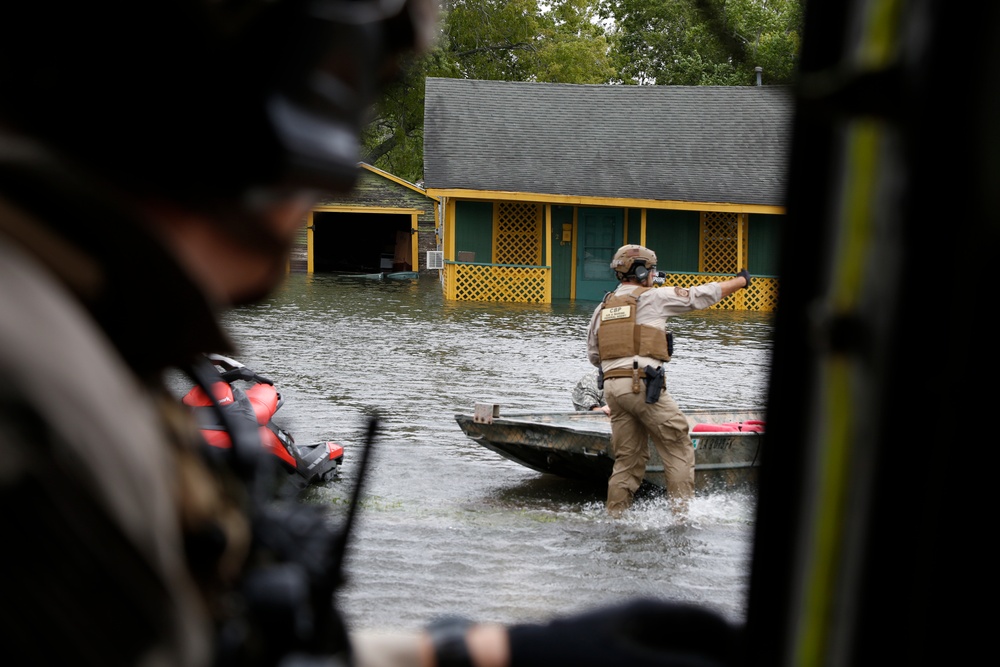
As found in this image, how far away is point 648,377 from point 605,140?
22.8 m

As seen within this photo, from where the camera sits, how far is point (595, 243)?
30172 mm

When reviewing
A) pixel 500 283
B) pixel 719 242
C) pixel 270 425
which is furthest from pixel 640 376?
pixel 719 242

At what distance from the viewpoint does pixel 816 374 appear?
0.99 meters

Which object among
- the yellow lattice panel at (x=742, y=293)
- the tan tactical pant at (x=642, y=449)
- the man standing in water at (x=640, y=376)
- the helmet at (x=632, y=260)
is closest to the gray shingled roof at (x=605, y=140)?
the yellow lattice panel at (x=742, y=293)

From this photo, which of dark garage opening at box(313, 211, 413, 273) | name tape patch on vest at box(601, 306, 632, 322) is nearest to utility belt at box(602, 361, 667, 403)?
name tape patch on vest at box(601, 306, 632, 322)

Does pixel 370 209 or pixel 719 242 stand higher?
pixel 370 209

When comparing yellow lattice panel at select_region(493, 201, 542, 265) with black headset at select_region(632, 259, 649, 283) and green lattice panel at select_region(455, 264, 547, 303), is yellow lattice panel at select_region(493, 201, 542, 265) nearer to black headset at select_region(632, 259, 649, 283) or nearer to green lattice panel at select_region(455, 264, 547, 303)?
green lattice panel at select_region(455, 264, 547, 303)

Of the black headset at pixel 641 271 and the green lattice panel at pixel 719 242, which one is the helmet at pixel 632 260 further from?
the green lattice panel at pixel 719 242

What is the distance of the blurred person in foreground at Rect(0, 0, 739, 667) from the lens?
0.69 m

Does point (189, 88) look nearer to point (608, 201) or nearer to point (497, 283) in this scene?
point (608, 201)

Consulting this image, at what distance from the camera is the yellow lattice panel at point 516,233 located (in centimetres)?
3052

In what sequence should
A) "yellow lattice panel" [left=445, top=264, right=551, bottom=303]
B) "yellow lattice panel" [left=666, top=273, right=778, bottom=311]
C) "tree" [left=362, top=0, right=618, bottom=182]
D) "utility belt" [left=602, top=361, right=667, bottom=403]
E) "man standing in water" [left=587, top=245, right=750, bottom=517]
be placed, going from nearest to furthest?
"utility belt" [left=602, top=361, right=667, bottom=403] < "man standing in water" [left=587, top=245, right=750, bottom=517] < "yellow lattice panel" [left=666, top=273, right=778, bottom=311] < "yellow lattice panel" [left=445, top=264, right=551, bottom=303] < "tree" [left=362, top=0, right=618, bottom=182]

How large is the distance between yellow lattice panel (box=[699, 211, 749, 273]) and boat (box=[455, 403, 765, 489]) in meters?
20.5

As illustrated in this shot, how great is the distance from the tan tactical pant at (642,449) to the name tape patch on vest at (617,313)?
48cm
